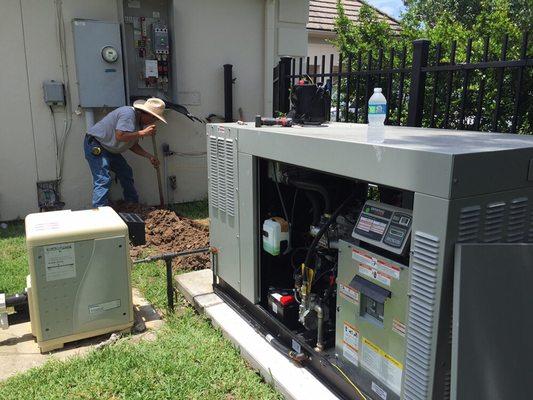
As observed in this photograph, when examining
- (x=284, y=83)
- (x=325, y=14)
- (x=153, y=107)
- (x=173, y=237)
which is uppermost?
(x=325, y=14)

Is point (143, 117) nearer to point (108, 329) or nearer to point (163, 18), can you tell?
point (163, 18)

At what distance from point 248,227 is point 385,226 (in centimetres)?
103

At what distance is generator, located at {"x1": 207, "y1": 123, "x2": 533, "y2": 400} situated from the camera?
1.45 meters

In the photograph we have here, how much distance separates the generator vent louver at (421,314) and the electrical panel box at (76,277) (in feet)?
6.22

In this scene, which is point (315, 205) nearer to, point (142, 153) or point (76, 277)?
point (76, 277)

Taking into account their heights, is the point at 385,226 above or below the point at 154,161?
above

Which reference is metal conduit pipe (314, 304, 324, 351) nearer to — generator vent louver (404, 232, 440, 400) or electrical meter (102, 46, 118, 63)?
generator vent louver (404, 232, 440, 400)

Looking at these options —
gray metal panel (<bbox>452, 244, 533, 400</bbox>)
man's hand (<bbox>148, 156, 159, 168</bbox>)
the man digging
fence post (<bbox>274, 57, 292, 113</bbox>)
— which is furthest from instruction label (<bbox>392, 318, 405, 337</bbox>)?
man's hand (<bbox>148, 156, 159, 168</bbox>)

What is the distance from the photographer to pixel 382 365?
1.93 metres

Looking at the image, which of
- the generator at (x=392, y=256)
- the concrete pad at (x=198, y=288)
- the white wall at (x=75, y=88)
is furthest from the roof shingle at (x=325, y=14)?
the generator at (x=392, y=256)

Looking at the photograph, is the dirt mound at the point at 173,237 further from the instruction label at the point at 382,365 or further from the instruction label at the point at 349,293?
the instruction label at the point at 382,365

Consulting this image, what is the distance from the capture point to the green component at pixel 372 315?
1.81 meters

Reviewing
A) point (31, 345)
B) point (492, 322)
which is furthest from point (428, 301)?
point (31, 345)

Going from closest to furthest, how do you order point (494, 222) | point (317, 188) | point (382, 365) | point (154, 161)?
point (494, 222)
point (382, 365)
point (317, 188)
point (154, 161)
